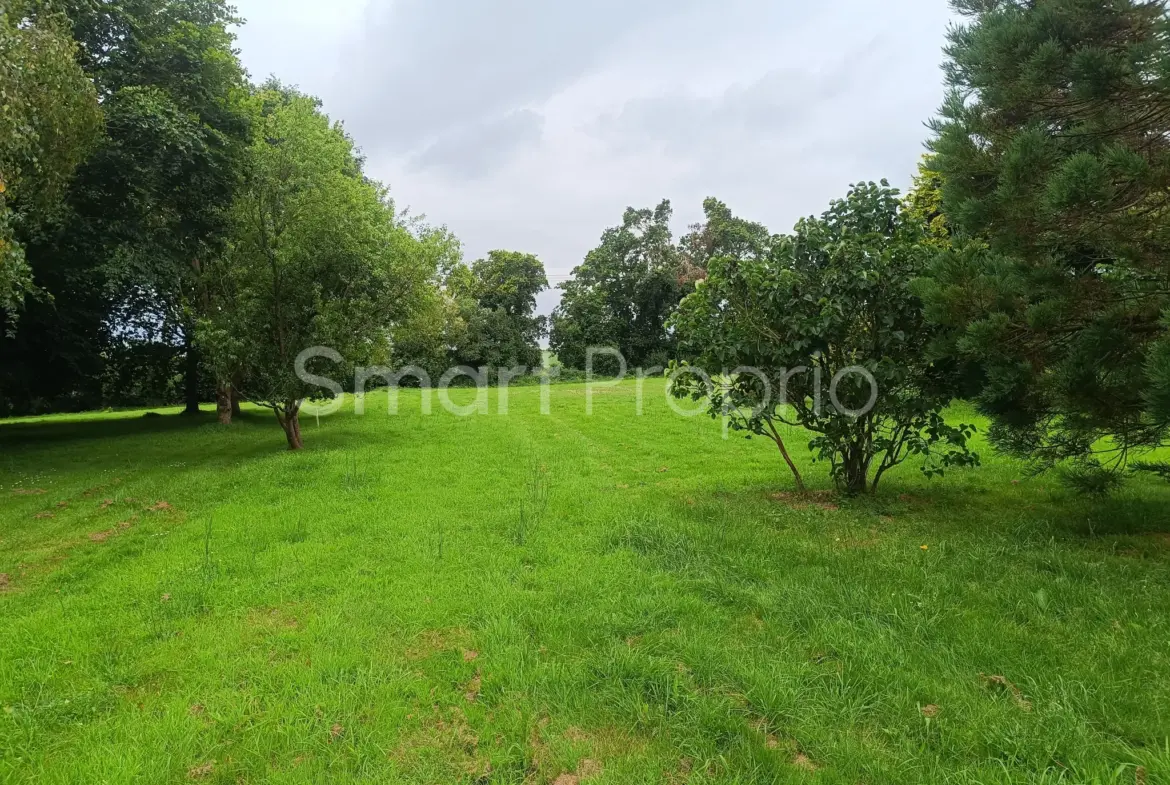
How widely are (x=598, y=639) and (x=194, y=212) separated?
1367 cm

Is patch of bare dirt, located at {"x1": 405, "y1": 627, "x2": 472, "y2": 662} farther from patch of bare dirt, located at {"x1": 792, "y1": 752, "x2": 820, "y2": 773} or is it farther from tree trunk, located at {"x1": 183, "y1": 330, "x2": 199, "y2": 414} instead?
tree trunk, located at {"x1": 183, "y1": 330, "x2": 199, "y2": 414}

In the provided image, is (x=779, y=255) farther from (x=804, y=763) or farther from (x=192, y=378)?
(x=192, y=378)

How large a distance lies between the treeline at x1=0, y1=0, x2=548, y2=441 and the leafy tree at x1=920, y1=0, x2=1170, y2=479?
407 inches

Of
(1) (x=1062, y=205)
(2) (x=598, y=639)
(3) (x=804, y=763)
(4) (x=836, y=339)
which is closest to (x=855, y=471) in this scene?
(4) (x=836, y=339)

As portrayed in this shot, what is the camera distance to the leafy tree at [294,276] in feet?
36.5

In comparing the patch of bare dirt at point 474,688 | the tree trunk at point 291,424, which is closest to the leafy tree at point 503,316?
the tree trunk at point 291,424

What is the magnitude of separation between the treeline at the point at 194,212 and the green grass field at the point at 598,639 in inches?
203

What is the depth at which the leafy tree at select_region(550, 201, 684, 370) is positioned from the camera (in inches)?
1409

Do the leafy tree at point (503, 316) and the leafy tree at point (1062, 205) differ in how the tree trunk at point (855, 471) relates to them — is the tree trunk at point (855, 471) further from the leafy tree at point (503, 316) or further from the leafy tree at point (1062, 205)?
the leafy tree at point (503, 316)

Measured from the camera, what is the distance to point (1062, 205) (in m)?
3.72

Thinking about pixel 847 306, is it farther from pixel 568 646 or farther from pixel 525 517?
pixel 568 646

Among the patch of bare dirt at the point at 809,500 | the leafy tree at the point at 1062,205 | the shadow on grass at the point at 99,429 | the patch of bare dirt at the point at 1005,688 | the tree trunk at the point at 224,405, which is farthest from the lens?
the tree trunk at the point at 224,405

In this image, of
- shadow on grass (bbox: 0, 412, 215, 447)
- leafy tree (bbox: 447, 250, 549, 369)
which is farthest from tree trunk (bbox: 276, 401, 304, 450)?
leafy tree (bbox: 447, 250, 549, 369)

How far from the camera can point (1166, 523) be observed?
17.2ft
